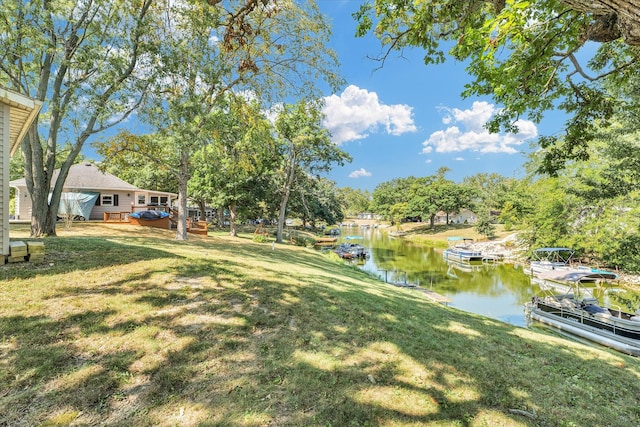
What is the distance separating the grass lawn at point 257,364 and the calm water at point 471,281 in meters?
10.9

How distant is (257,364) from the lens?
339cm

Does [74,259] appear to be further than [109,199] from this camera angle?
No

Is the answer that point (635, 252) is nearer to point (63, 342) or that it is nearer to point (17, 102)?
point (63, 342)

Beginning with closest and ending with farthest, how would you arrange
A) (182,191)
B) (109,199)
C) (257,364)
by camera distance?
1. (257,364)
2. (182,191)
3. (109,199)

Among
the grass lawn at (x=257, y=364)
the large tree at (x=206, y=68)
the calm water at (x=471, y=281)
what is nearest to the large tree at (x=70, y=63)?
the large tree at (x=206, y=68)

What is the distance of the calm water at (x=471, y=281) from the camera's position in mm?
15352

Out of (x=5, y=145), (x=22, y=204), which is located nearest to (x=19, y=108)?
(x=5, y=145)

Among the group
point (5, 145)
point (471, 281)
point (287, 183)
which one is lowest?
point (471, 281)

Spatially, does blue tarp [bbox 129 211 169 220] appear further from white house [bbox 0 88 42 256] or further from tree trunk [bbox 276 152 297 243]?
white house [bbox 0 88 42 256]

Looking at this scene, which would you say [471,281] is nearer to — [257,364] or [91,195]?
[257,364]

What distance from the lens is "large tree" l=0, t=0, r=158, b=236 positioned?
9.85m

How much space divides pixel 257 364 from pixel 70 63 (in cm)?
1228

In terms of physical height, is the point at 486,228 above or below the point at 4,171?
below

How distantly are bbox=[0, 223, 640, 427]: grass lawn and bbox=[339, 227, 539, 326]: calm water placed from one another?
1085 cm
